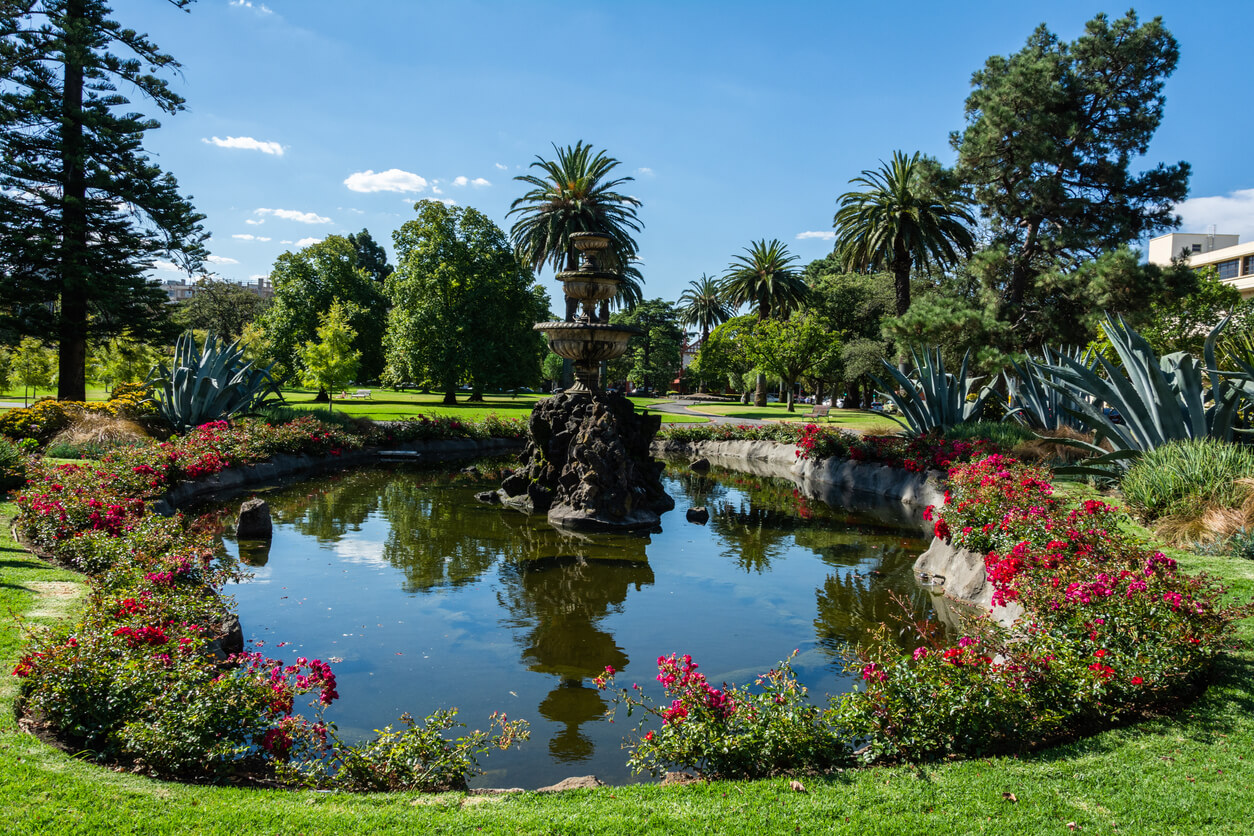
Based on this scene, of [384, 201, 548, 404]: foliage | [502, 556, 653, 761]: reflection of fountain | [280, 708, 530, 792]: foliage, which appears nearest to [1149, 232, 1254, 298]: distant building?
[384, 201, 548, 404]: foliage

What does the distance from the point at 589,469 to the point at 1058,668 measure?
877 centimetres

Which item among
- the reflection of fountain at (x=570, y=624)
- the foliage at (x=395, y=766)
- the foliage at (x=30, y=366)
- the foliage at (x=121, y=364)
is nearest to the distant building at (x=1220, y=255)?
the reflection of fountain at (x=570, y=624)

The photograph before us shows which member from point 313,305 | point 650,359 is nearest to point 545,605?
point 313,305

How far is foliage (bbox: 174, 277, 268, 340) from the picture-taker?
6322 cm

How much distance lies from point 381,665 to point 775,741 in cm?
362

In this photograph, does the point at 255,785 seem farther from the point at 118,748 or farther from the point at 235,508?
the point at 235,508

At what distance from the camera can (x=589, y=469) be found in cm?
1261

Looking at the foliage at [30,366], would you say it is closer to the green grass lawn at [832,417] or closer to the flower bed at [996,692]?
the green grass lawn at [832,417]

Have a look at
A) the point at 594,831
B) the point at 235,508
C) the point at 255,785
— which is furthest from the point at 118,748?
the point at 235,508

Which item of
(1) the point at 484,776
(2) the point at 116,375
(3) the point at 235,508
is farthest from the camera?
(2) the point at 116,375

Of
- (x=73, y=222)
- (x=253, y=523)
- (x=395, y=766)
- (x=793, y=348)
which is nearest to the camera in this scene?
(x=395, y=766)

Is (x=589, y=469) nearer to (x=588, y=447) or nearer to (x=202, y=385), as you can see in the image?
(x=588, y=447)

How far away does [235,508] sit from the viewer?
13.0m

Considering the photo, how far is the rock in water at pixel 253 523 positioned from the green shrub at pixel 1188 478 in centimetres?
1195
